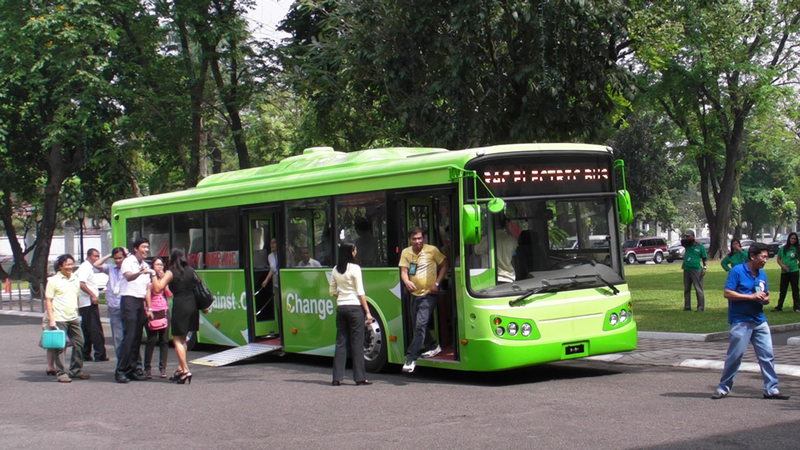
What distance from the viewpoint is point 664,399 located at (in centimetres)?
931

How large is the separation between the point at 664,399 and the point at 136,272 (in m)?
6.81

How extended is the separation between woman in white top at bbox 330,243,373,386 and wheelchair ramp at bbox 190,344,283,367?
2938mm

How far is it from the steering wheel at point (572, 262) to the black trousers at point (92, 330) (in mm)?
7964

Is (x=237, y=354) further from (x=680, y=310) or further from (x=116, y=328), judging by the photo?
(x=680, y=310)

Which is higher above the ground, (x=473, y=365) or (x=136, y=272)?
(x=136, y=272)

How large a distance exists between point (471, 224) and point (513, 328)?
53.7 inches

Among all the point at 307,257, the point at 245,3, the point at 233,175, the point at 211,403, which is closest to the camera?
the point at 211,403

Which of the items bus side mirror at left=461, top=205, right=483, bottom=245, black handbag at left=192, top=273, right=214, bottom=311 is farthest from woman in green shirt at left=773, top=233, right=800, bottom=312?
black handbag at left=192, top=273, right=214, bottom=311

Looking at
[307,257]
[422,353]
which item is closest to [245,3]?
[307,257]

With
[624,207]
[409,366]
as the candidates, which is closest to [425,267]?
[409,366]

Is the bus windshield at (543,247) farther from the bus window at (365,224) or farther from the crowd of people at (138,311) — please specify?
the crowd of people at (138,311)

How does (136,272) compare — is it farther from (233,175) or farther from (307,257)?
(233,175)

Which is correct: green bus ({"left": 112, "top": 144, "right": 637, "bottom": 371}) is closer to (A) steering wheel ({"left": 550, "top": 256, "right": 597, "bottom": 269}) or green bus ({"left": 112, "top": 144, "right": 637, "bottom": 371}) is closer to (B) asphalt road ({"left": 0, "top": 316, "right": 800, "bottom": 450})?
(A) steering wheel ({"left": 550, "top": 256, "right": 597, "bottom": 269})

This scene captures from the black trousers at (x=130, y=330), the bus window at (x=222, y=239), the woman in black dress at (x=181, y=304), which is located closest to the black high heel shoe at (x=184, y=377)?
the woman in black dress at (x=181, y=304)
